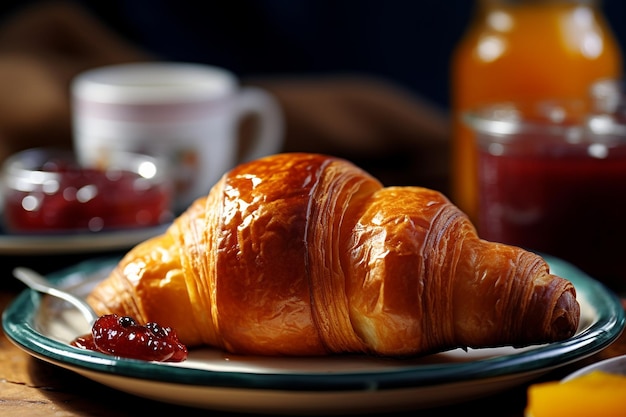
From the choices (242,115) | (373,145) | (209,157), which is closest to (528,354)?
(209,157)

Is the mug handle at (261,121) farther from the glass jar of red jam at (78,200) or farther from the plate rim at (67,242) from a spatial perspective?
the plate rim at (67,242)

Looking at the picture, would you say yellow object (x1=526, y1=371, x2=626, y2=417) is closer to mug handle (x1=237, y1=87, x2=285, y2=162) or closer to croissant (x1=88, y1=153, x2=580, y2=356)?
croissant (x1=88, y1=153, x2=580, y2=356)

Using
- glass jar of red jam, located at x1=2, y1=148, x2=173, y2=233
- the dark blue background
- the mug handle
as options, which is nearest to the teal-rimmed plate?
glass jar of red jam, located at x1=2, y1=148, x2=173, y2=233

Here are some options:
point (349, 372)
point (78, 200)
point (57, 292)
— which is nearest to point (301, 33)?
point (78, 200)

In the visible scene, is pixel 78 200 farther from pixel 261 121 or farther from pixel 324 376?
pixel 324 376

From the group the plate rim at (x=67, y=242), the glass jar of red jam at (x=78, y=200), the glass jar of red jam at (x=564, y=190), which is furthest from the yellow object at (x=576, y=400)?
the glass jar of red jam at (x=78, y=200)

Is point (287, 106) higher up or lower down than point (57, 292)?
lower down

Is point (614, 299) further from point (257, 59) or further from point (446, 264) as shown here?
point (257, 59)
